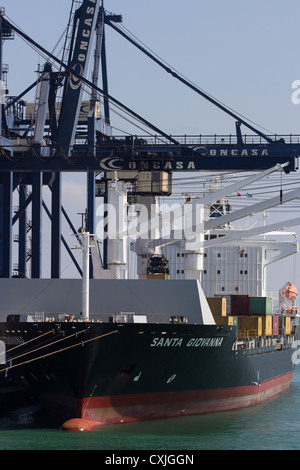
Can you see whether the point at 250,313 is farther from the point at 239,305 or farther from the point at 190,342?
the point at 190,342

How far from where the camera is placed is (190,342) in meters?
29.1

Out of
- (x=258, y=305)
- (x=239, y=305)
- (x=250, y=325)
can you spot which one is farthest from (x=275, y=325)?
(x=250, y=325)

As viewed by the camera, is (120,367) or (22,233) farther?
(22,233)

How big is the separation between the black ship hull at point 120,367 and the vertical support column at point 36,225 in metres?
→ 13.1

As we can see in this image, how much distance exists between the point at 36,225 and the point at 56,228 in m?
2.70

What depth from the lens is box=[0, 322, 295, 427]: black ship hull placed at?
27203 mm

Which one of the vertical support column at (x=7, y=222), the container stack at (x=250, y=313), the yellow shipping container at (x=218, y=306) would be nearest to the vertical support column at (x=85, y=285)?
the yellow shipping container at (x=218, y=306)

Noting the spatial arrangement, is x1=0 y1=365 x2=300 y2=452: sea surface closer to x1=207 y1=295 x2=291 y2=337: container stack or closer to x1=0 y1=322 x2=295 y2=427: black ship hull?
x1=0 y1=322 x2=295 y2=427: black ship hull

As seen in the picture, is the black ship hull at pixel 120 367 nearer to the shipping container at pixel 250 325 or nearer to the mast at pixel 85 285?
the mast at pixel 85 285

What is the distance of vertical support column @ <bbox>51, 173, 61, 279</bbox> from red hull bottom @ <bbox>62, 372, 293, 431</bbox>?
15.5 meters

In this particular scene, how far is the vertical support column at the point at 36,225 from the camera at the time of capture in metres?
43.7

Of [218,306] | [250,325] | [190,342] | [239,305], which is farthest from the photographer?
[239,305]

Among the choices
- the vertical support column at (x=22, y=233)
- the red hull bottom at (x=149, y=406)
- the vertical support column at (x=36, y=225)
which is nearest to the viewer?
the red hull bottom at (x=149, y=406)

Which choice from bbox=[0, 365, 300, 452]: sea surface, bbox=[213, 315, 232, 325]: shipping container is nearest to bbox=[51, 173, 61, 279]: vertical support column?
bbox=[213, 315, 232, 325]: shipping container
